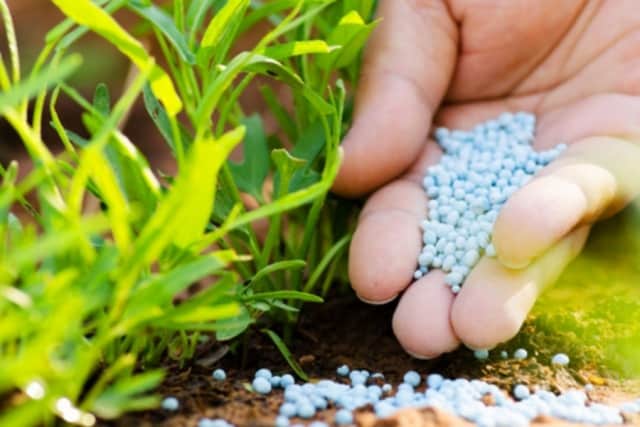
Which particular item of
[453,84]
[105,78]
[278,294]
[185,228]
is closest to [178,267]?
[185,228]

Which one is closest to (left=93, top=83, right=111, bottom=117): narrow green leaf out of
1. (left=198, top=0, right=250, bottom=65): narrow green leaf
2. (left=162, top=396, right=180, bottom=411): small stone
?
(left=198, top=0, right=250, bottom=65): narrow green leaf

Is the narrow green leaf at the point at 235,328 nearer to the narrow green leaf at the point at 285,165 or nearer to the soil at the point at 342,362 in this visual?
the soil at the point at 342,362

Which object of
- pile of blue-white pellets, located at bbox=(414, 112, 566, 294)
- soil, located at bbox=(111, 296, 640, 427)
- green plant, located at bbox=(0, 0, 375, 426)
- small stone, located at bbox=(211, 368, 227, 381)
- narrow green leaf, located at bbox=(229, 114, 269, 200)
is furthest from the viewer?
narrow green leaf, located at bbox=(229, 114, 269, 200)

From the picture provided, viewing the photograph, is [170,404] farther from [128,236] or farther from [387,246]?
[387,246]

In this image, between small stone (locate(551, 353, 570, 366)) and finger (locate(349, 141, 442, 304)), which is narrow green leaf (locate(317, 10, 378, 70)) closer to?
finger (locate(349, 141, 442, 304))

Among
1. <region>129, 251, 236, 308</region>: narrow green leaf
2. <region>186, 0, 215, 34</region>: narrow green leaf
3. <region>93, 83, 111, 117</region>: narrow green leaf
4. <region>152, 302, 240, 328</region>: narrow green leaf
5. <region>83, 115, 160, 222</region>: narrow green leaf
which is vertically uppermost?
<region>186, 0, 215, 34</region>: narrow green leaf
